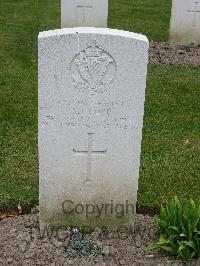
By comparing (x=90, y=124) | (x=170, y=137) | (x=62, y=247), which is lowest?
(x=62, y=247)

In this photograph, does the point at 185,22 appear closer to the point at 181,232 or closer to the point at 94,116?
the point at 94,116

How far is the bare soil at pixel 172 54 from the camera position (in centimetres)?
963

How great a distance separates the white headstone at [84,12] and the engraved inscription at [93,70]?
23.5 ft

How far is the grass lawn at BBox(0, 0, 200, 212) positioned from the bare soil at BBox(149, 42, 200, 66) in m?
0.32

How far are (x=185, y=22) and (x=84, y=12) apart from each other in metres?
2.06

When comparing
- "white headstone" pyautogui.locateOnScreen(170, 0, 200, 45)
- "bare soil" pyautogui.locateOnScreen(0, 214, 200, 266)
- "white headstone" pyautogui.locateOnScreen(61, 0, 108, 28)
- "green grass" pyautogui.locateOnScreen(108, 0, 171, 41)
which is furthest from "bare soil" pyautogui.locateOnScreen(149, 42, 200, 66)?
"bare soil" pyautogui.locateOnScreen(0, 214, 200, 266)

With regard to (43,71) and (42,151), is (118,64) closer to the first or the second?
(43,71)

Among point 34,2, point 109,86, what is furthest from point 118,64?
point 34,2

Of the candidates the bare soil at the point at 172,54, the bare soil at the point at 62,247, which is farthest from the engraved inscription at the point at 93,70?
the bare soil at the point at 172,54

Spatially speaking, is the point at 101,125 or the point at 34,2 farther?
the point at 34,2

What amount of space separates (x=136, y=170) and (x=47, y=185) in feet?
2.41

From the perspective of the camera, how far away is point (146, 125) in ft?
22.8

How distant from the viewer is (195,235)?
404 cm

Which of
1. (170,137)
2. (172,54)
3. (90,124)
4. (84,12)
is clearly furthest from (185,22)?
(90,124)
